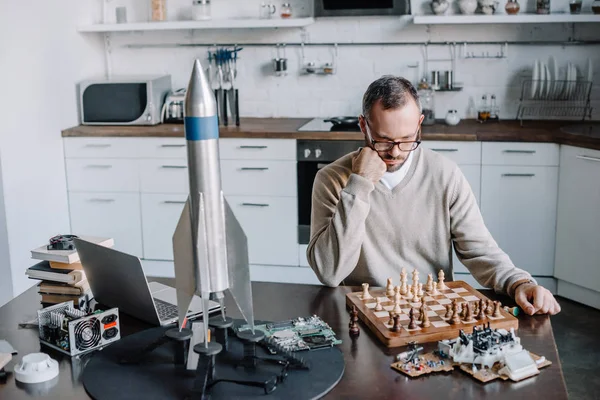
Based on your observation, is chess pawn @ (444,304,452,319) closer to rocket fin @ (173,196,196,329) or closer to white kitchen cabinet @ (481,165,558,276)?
rocket fin @ (173,196,196,329)

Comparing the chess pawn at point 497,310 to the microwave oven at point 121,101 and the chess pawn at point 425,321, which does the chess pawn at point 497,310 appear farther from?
the microwave oven at point 121,101

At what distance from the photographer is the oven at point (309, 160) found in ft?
14.2

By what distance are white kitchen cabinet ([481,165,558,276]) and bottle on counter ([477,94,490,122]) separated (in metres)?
0.54

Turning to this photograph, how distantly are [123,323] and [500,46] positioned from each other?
3.44 meters

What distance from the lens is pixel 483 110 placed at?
480cm

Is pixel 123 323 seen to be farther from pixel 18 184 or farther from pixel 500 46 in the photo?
pixel 500 46

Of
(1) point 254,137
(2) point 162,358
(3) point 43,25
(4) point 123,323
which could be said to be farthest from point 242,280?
(3) point 43,25

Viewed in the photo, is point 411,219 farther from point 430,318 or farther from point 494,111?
point 494,111

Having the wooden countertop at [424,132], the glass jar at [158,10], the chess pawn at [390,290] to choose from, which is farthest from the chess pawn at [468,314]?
the glass jar at [158,10]

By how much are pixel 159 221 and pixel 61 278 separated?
2.57 m

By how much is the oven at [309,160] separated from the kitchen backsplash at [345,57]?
688mm

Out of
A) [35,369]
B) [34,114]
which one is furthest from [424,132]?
[35,369]

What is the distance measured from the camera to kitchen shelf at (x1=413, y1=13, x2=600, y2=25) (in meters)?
4.38

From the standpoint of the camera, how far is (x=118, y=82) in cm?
476
